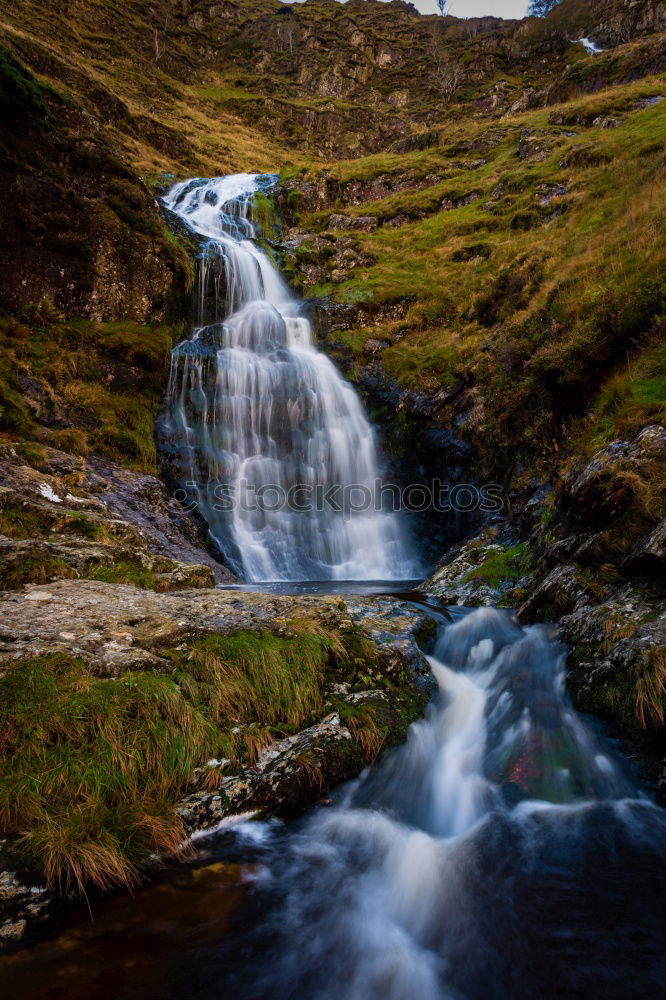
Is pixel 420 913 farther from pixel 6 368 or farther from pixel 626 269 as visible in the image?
pixel 6 368

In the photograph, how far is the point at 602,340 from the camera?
Result: 807cm

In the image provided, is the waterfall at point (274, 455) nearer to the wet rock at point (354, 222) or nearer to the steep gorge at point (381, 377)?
the steep gorge at point (381, 377)

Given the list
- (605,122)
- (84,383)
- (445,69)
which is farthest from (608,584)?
(445,69)

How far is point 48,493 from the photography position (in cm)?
739

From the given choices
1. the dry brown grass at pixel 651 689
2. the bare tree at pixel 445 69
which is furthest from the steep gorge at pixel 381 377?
the bare tree at pixel 445 69

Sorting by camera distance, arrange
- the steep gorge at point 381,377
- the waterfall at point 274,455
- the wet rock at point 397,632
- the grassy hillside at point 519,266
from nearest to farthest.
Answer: the steep gorge at point 381,377 → the wet rock at point 397,632 → the grassy hillside at point 519,266 → the waterfall at point 274,455

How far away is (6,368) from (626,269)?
13.2 meters

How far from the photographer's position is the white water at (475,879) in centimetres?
246

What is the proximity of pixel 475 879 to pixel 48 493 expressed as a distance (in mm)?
7649

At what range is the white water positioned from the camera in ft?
8.06

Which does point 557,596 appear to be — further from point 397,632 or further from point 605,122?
point 605,122

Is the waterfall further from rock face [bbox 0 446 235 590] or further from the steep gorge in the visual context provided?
rock face [bbox 0 446 235 590]

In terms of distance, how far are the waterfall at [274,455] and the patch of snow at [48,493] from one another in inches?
182

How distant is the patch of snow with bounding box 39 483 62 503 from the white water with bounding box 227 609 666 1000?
6.38 meters
